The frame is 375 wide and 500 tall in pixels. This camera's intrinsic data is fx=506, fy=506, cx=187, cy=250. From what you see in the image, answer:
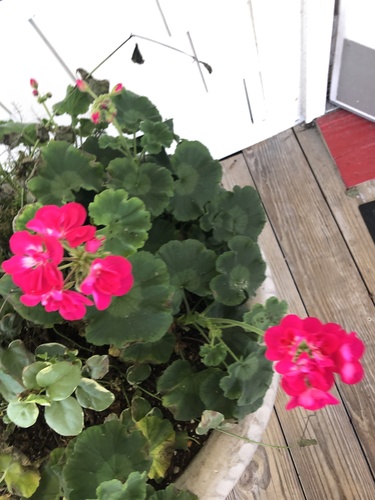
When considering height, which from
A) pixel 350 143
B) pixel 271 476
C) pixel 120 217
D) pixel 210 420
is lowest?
pixel 271 476

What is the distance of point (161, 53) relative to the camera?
3.37 ft

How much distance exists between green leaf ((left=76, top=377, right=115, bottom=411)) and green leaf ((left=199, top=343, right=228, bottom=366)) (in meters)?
0.14

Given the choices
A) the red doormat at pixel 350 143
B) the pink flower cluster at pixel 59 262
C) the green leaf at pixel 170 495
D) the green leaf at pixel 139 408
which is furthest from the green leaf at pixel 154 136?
the red doormat at pixel 350 143

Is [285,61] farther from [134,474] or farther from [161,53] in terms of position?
[134,474]

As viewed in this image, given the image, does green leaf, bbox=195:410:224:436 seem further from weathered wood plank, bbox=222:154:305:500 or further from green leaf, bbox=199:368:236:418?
weathered wood plank, bbox=222:154:305:500

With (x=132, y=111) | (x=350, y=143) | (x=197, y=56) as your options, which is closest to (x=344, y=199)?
(x=350, y=143)

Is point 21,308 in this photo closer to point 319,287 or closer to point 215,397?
point 215,397

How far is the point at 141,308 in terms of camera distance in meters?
0.65

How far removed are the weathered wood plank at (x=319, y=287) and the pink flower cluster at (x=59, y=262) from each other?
919mm

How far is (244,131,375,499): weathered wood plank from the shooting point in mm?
1206

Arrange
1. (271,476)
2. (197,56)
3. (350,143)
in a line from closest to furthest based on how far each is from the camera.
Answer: (197,56)
(271,476)
(350,143)

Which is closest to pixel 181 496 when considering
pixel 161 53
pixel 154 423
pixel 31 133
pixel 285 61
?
pixel 154 423

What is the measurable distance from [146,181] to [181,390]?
0.31m

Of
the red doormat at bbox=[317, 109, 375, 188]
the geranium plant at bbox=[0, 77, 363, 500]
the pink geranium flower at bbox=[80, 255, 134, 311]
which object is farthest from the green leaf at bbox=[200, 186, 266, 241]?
the red doormat at bbox=[317, 109, 375, 188]
